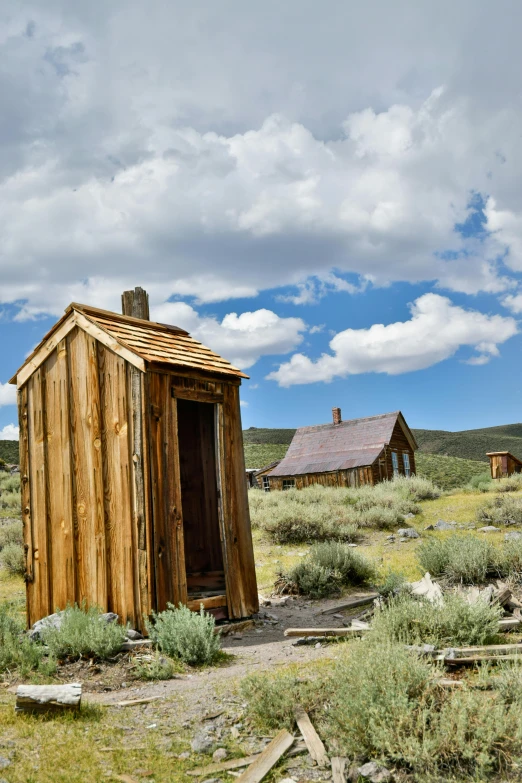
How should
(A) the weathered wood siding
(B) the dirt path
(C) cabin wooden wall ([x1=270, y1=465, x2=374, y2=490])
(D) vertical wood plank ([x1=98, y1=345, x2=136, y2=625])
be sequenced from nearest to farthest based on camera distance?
(B) the dirt path → (D) vertical wood plank ([x1=98, y1=345, x2=136, y2=625]) → (A) the weathered wood siding → (C) cabin wooden wall ([x1=270, y1=465, x2=374, y2=490])

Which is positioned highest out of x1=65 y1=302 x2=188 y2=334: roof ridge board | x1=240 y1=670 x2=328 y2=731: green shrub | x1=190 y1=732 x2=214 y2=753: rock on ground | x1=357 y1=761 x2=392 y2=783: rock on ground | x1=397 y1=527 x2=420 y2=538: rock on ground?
x1=65 y1=302 x2=188 y2=334: roof ridge board

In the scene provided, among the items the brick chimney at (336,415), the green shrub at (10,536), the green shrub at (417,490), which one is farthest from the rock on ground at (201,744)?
the brick chimney at (336,415)

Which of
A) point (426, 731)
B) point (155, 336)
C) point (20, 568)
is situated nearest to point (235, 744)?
point (426, 731)

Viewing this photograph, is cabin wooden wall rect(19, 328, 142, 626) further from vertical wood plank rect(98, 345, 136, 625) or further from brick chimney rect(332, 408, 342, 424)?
brick chimney rect(332, 408, 342, 424)

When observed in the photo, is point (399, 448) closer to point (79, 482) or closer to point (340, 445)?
point (340, 445)

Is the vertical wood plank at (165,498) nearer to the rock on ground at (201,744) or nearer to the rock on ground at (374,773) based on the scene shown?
the rock on ground at (201,744)

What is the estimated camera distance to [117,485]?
7445 mm

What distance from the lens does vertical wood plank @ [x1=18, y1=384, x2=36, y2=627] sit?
816 centimetres

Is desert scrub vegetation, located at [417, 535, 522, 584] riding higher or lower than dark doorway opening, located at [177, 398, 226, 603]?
lower

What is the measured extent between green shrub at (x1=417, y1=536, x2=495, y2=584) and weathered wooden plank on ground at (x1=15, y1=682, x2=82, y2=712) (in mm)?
5100

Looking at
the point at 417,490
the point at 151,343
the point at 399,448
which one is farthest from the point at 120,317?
the point at 399,448

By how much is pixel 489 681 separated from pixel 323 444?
28.2 meters

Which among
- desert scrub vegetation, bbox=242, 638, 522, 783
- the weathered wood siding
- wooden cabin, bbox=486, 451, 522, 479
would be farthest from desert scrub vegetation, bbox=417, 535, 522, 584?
→ wooden cabin, bbox=486, 451, 522, 479

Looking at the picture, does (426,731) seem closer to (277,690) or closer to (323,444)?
(277,690)
